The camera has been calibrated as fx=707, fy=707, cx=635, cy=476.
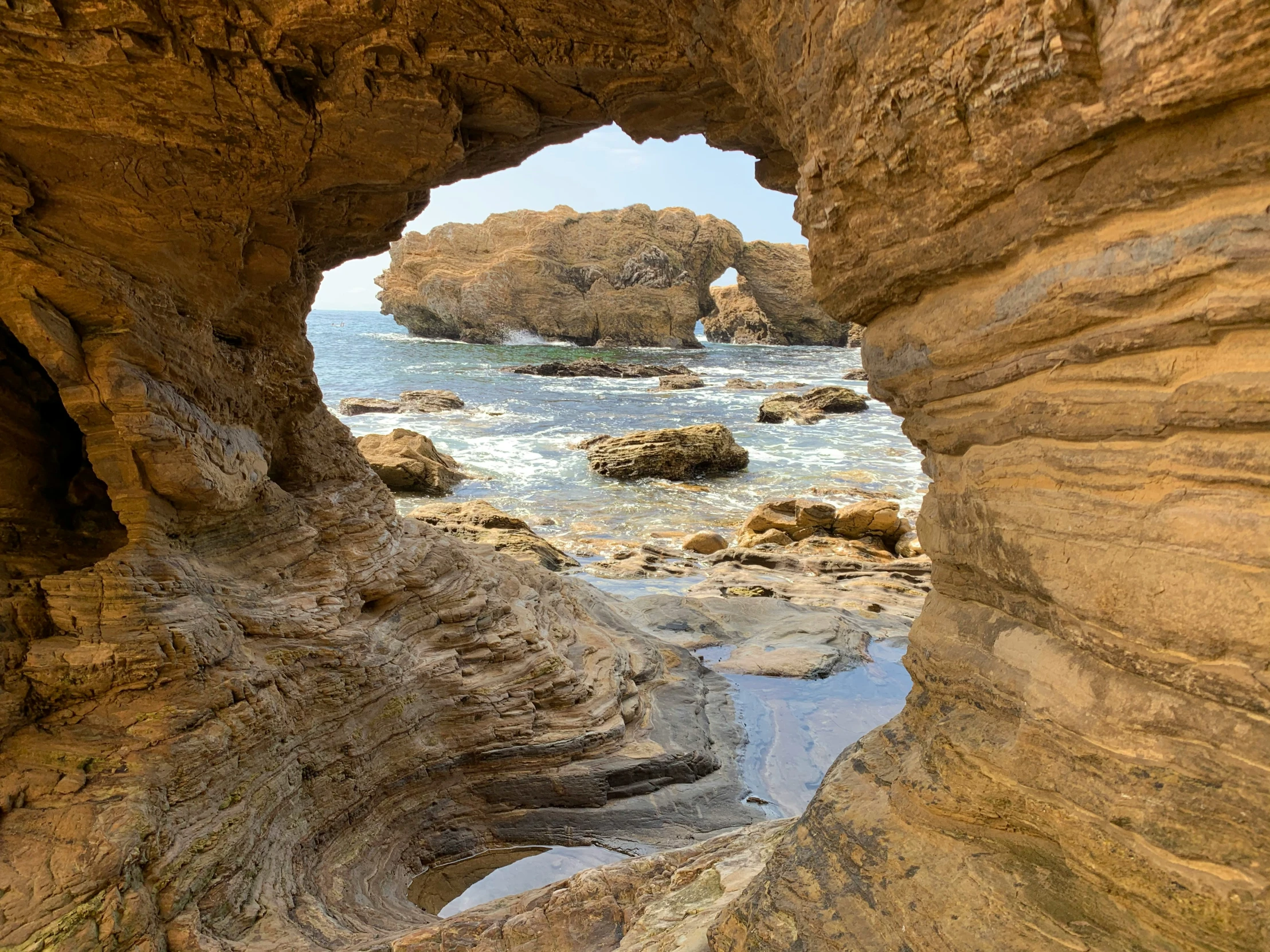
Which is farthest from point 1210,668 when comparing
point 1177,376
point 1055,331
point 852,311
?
point 852,311

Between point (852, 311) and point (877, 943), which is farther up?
point (852, 311)

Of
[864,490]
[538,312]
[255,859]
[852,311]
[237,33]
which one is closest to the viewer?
[852,311]

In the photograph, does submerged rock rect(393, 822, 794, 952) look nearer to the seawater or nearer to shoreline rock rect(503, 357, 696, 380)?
the seawater

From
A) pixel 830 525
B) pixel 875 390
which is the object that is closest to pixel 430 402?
pixel 830 525

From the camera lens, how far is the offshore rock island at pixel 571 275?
5625 cm

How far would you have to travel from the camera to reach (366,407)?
27.0 m

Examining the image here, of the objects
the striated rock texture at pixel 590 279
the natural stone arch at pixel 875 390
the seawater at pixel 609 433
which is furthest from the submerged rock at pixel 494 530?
the striated rock texture at pixel 590 279

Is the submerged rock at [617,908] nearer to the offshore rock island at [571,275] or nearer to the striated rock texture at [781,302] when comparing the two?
the offshore rock island at [571,275]

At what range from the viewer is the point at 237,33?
142 inches

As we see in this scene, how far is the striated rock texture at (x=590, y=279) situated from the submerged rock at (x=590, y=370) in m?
16.7

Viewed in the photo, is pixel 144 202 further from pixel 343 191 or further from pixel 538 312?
pixel 538 312

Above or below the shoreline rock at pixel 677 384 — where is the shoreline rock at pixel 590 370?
above

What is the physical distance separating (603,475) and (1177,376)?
54.6ft

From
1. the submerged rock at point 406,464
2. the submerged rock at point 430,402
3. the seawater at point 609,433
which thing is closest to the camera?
the submerged rock at point 406,464
